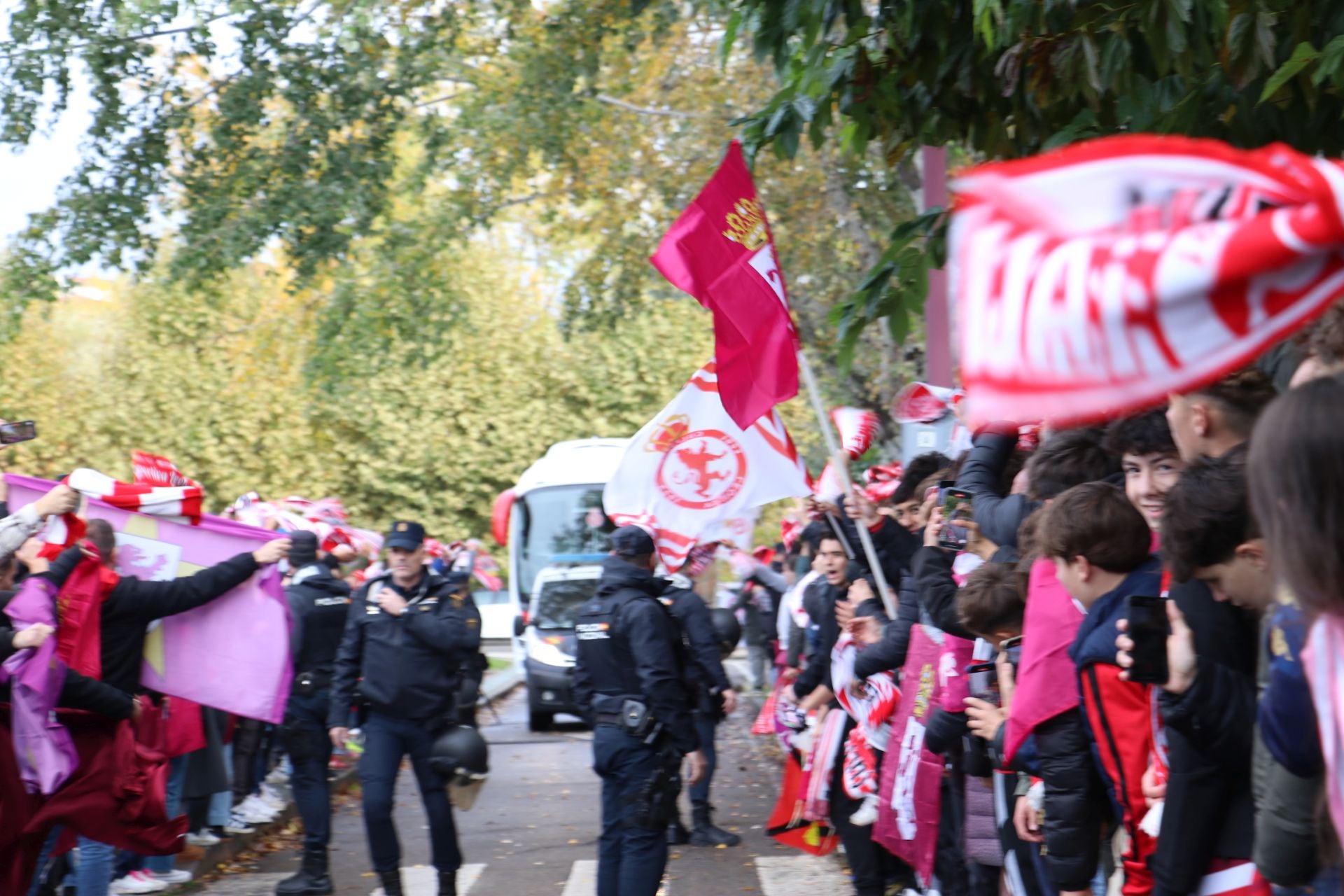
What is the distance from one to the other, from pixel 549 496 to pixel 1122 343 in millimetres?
23559

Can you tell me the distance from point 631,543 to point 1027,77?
2.78 meters

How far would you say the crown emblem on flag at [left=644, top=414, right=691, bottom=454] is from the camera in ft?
28.3

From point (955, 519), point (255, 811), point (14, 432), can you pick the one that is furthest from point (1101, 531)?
point (255, 811)

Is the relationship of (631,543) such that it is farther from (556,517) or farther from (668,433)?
(556,517)

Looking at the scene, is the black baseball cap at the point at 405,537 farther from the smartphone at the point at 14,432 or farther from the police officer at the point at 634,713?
the smartphone at the point at 14,432

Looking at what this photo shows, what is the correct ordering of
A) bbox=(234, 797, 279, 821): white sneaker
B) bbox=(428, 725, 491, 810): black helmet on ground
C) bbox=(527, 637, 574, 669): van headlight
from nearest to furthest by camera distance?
bbox=(428, 725, 491, 810): black helmet on ground
bbox=(234, 797, 279, 821): white sneaker
bbox=(527, 637, 574, 669): van headlight

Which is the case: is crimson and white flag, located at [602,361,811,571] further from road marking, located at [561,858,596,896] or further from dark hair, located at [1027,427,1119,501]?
dark hair, located at [1027,427,1119,501]

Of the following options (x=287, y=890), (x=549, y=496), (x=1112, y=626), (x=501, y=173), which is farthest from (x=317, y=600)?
(x=549, y=496)

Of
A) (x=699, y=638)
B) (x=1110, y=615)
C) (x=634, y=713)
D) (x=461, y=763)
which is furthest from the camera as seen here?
(x=699, y=638)

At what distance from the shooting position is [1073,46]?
5.05 metres

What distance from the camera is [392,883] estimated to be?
7.91 m

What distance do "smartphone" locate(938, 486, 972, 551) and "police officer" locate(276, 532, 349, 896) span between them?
4.20 meters

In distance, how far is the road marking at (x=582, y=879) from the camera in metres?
8.81

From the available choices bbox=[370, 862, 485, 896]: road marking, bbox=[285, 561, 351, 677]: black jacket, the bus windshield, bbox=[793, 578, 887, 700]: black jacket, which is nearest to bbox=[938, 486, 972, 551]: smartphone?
bbox=[793, 578, 887, 700]: black jacket
